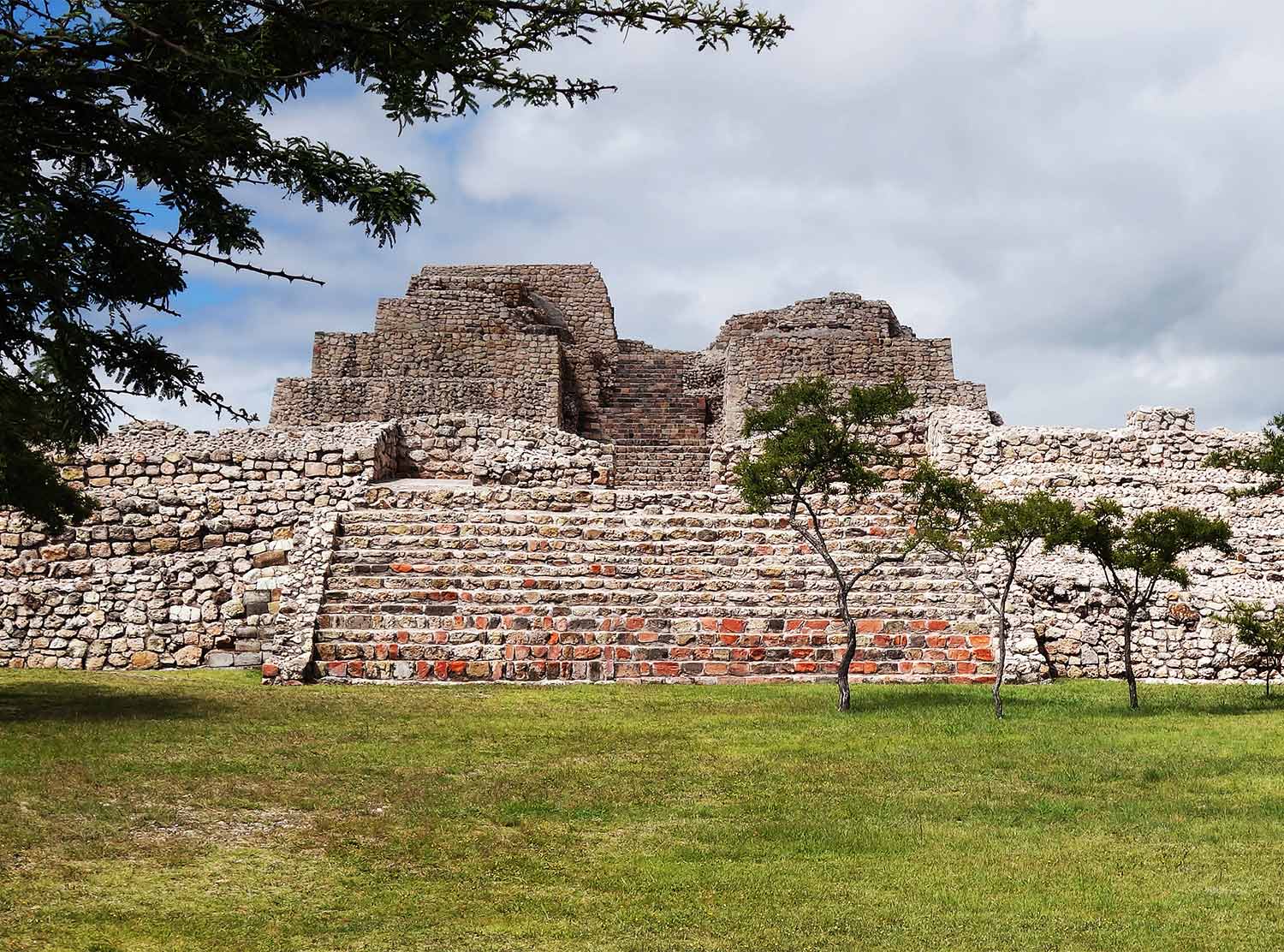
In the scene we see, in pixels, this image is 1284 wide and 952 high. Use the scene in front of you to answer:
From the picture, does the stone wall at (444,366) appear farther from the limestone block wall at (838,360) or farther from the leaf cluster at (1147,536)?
the leaf cluster at (1147,536)

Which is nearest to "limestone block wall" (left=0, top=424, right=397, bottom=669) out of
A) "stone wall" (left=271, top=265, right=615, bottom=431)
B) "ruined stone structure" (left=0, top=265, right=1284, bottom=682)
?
"ruined stone structure" (left=0, top=265, right=1284, bottom=682)

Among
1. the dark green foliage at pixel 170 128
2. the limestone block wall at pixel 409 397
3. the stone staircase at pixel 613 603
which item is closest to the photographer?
the dark green foliage at pixel 170 128

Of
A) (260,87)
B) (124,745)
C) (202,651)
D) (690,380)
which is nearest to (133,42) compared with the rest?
(260,87)

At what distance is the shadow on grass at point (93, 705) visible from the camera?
10.9m

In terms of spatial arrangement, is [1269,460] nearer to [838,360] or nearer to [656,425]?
[838,360]

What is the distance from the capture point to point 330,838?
23.2 feet

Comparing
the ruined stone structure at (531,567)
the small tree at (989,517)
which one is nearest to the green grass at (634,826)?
the small tree at (989,517)

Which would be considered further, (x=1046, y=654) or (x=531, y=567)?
(x=531, y=567)

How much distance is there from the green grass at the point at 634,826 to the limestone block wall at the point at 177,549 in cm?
377

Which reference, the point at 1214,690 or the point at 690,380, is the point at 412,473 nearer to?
the point at 690,380

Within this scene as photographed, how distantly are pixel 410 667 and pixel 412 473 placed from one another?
7817 mm

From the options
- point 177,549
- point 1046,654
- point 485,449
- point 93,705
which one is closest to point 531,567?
point 93,705

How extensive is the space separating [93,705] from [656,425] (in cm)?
1733

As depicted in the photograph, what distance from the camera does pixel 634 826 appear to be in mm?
7488
